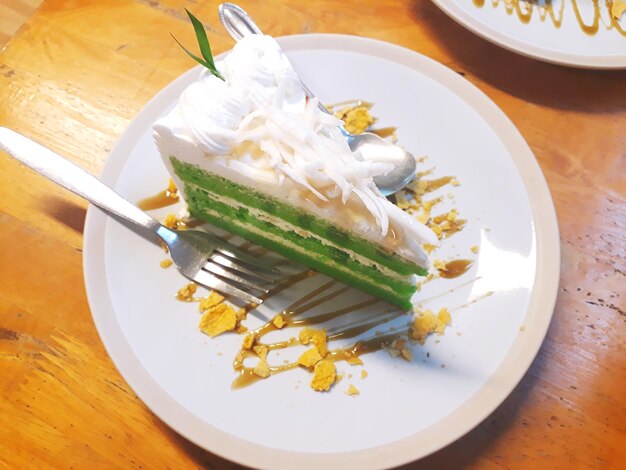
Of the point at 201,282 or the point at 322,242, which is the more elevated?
the point at 322,242

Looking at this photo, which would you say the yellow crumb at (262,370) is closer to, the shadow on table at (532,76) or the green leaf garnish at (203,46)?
the green leaf garnish at (203,46)

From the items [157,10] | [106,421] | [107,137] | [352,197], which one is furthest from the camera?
[157,10]

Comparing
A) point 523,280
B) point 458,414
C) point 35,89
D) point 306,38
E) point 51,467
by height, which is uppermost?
point 306,38

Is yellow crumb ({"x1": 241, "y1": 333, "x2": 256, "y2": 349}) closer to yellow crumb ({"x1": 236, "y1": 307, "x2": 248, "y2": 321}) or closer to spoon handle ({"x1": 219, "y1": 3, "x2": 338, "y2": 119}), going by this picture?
yellow crumb ({"x1": 236, "y1": 307, "x2": 248, "y2": 321})

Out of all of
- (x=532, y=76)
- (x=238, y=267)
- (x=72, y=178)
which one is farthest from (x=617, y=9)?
(x=72, y=178)

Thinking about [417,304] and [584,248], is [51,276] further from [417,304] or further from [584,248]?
[584,248]

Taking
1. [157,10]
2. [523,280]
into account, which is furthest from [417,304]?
[157,10]

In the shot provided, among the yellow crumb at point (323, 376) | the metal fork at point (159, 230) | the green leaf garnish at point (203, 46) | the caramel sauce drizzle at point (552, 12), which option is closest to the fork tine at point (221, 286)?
the metal fork at point (159, 230)

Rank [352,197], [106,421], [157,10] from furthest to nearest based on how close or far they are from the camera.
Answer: [157,10]
[106,421]
[352,197]
